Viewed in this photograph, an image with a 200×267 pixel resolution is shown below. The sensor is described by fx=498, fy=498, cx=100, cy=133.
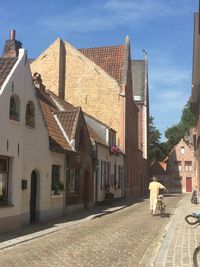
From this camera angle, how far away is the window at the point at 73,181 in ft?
77.1

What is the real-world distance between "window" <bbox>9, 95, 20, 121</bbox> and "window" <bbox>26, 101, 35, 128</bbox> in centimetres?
106

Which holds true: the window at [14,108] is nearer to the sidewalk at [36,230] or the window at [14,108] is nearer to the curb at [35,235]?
the sidewalk at [36,230]

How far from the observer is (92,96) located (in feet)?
134

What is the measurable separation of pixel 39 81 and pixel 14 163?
12.9m

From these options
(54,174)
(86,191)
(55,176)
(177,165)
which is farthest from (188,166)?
(54,174)

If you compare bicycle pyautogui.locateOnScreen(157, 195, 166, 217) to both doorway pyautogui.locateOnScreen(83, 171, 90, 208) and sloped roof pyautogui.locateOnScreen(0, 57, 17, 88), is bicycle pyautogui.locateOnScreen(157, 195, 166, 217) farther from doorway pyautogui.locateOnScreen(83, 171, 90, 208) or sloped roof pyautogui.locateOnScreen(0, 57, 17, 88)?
sloped roof pyautogui.locateOnScreen(0, 57, 17, 88)

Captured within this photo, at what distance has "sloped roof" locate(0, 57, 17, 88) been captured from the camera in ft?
52.3

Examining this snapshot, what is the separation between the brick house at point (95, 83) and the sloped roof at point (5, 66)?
2365 cm

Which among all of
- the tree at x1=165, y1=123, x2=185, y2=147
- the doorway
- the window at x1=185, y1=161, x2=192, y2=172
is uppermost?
the tree at x1=165, y1=123, x2=185, y2=147

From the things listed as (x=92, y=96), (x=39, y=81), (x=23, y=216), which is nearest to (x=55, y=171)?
(x=23, y=216)

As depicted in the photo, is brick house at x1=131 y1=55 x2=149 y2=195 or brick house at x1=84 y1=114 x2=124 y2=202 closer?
brick house at x1=84 y1=114 x2=124 y2=202

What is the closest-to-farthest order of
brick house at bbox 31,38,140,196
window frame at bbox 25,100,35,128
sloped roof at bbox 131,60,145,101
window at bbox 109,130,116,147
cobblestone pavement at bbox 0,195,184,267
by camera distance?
cobblestone pavement at bbox 0,195,184,267, window frame at bbox 25,100,35,128, window at bbox 109,130,116,147, brick house at bbox 31,38,140,196, sloped roof at bbox 131,60,145,101

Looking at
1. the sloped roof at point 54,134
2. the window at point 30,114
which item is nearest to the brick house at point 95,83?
the sloped roof at point 54,134

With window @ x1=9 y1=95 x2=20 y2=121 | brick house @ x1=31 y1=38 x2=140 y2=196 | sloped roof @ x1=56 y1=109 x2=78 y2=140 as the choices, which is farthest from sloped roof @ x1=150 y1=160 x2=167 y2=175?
window @ x1=9 y1=95 x2=20 y2=121
